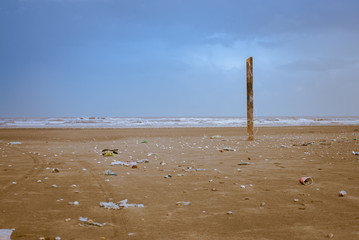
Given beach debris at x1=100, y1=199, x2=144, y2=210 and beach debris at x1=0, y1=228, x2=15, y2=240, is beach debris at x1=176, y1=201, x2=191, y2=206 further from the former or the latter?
beach debris at x1=0, y1=228, x2=15, y2=240

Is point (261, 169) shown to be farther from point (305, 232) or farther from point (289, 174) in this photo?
point (305, 232)

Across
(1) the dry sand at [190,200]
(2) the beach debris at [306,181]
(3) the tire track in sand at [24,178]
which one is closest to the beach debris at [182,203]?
(1) the dry sand at [190,200]

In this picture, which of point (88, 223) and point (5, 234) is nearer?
point (5, 234)

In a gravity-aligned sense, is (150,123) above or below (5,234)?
above

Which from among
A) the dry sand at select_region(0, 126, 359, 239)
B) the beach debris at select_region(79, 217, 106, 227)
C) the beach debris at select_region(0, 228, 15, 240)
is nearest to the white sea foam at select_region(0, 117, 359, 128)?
the dry sand at select_region(0, 126, 359, 239)

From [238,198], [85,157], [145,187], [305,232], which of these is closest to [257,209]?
[238,198]

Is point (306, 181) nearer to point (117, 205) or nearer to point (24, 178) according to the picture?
point (117, 205)

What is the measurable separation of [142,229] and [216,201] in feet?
4.99

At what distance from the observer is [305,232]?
322 cm

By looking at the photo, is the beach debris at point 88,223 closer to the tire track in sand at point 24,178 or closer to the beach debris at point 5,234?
the beach debris at point 5,234

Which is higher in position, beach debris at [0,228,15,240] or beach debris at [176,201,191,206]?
beach debris at [0,228,15,240]

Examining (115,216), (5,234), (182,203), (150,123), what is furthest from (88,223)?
(150,123)

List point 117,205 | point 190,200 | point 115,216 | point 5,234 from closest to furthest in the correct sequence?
point 5,234 < point 115,216 < point 117,205 < point 190,200

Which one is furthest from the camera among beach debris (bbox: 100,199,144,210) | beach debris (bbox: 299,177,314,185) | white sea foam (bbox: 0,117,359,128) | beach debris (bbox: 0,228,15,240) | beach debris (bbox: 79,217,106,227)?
white sea foam (bbox: 0,117,359,128)
